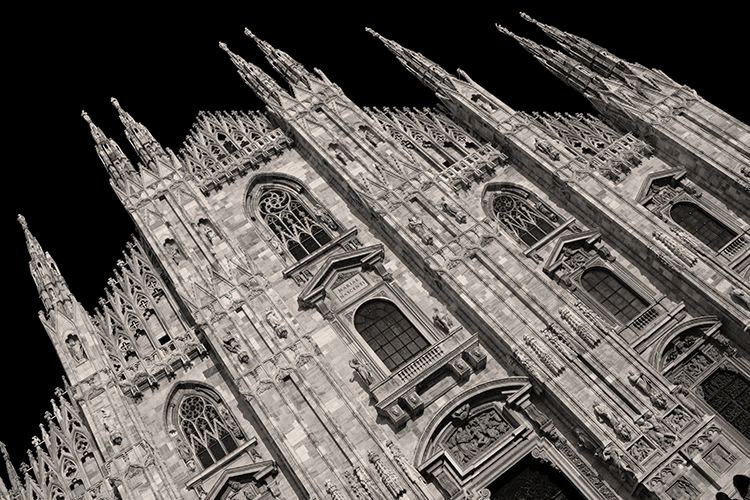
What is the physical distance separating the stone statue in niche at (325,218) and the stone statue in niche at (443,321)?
4.69 m

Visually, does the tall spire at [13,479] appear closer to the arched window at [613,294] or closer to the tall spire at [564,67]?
the arched window at [613,294]

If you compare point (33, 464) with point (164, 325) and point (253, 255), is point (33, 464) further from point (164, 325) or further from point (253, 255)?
point (253, 255)

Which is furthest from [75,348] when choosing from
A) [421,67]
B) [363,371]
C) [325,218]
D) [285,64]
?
[421,67]

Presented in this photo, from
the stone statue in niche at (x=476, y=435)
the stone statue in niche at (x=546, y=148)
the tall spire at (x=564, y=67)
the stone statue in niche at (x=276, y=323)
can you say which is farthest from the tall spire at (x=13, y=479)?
the tall spire at (x=564, y=67)

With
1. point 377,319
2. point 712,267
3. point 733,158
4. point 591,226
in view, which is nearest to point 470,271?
point 377,319

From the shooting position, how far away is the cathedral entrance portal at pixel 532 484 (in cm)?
1593

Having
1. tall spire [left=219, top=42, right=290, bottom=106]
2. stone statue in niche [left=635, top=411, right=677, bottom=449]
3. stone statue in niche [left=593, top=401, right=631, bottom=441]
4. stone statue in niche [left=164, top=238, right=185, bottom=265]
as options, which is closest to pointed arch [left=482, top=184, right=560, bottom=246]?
stone statue in niche [left=593, top=401, right=631, bottom=441]

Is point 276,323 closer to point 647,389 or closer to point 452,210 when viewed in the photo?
point 452,210

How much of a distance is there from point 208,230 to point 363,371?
268 inches

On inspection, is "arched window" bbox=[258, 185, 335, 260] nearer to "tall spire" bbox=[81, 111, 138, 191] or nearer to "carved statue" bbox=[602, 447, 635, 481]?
"tall spire" bbox=[81, 111, 138, 191]

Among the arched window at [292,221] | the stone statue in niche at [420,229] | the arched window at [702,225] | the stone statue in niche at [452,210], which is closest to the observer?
the stone statue in niche at [420,229]

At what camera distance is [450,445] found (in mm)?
16688

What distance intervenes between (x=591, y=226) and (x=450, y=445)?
7657mm

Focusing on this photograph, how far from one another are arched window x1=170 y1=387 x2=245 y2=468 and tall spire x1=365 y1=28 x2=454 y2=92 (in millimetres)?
13003
